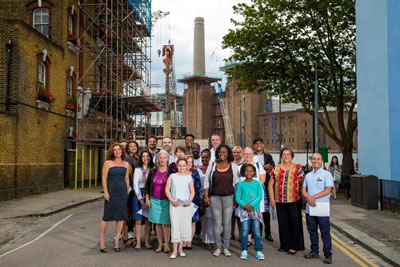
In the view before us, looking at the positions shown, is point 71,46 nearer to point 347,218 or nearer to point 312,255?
point 347,218

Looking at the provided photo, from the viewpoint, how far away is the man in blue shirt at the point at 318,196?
7.01 meters

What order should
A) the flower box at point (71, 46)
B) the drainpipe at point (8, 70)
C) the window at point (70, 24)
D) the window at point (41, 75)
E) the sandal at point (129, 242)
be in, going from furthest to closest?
the window at point (70, 24)
the flower box at point (71, 46)
the window at point (41, 75)
the drainpipe at point (8, 70)
the sandal at point (129, 242)

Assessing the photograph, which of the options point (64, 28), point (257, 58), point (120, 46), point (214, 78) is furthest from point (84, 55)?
point (214, 78)

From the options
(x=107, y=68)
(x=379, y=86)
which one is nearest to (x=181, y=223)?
(x=379, y=86)

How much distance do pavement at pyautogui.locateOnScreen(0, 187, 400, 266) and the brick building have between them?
1.61 metres

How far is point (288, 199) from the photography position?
7.44 meters

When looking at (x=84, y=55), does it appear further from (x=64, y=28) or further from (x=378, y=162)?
Result: (x=378, y=162)

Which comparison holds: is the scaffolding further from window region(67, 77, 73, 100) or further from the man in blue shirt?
the man in blue shirt

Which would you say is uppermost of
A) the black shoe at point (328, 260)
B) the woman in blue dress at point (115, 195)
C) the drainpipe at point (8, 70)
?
the drainpipe at point (8, 70)

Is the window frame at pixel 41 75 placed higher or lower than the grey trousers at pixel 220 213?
higher

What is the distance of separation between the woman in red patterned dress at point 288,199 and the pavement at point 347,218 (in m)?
1.47

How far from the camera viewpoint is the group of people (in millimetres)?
7219

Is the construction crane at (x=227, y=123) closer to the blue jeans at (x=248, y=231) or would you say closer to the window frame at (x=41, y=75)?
the window frame at (x=41, y=75)

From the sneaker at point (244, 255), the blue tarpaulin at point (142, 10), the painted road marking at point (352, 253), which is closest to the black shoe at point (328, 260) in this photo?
the painted road marking at point (352, 253)
